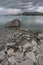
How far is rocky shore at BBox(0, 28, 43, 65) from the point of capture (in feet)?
2.60

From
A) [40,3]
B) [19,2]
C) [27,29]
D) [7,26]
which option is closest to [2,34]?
[7,26]

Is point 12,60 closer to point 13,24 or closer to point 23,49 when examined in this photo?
point 23,49

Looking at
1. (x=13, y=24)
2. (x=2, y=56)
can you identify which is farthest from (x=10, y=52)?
(x=13, y=24)

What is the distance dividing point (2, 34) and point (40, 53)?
38 cm

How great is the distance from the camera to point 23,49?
918mm

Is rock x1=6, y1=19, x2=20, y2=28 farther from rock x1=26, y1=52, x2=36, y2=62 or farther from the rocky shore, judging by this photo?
rock x1=26, y1=52, x2=36, y2=62

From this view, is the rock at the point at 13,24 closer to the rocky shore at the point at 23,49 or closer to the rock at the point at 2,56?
the rocky shore at the point at 23,49

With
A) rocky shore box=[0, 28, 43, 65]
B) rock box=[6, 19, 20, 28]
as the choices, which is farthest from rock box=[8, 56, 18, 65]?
rock box=[6, 19, 20, 28]

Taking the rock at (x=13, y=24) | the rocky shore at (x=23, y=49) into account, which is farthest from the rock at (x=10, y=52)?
the rock at (x=13, y=24)

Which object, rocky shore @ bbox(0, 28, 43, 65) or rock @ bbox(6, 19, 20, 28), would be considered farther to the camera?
rock @ bbox(6, 19, 20, 28)

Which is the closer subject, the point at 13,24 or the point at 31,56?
the point at 31,56

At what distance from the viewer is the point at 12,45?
0.97 m

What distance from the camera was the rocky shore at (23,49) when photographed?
79 cm

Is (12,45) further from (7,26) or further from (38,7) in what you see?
(38,7)
